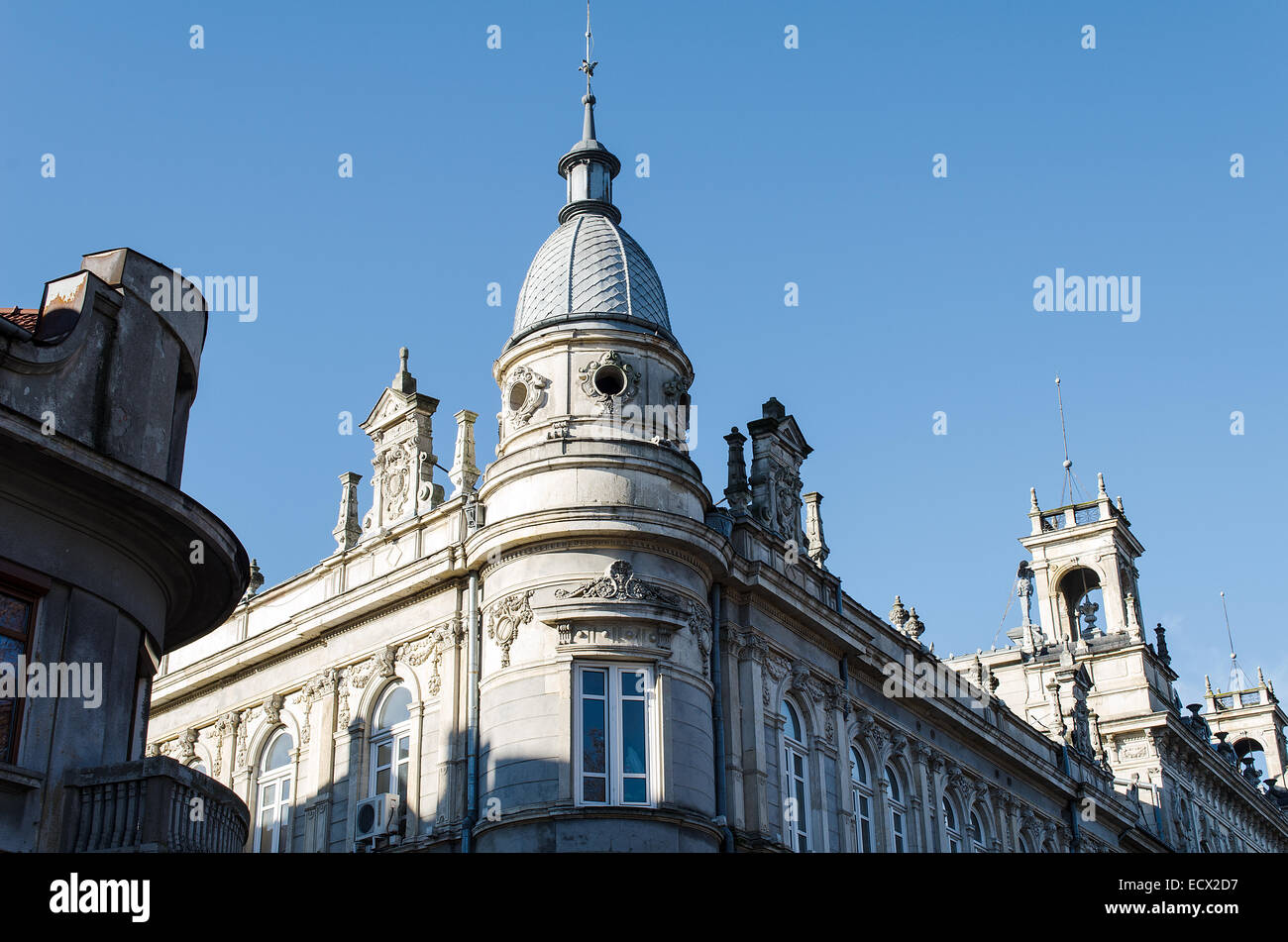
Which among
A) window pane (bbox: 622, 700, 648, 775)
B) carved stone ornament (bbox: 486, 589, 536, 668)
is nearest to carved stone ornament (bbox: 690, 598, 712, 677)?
window pane (bbox: 622, 700, 648, 775)

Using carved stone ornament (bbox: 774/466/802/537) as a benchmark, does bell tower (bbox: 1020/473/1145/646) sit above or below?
above

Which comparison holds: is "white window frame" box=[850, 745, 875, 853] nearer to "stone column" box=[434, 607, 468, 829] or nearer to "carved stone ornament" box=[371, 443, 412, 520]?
"stone column" box=[434, 607, 468, 829]

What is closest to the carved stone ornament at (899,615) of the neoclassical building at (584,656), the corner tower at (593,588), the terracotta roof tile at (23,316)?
the neoclassical building at (584,656)

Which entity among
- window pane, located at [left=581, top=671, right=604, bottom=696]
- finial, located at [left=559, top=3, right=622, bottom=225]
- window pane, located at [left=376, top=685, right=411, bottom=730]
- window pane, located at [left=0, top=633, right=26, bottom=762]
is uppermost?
finial, located at [left=559, top=3, right=622, bottom=225]

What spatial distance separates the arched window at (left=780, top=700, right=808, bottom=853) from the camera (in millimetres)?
31469

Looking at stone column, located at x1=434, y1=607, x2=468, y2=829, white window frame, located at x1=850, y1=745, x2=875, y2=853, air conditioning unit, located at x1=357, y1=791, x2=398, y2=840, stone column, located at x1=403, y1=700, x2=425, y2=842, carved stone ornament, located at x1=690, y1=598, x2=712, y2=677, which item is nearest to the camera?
stone column, located at x1=434, y1=607, x2=468, y2=829

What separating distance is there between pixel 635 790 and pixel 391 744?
612cm

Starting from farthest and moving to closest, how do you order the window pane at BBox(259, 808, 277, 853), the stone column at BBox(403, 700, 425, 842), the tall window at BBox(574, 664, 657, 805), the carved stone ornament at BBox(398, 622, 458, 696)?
the window pane at BBox(259, 808, 277, 853), the carved stone ornament at BBox(398, 622, 458, 696), the stone column at BBox(403, 700, 425, 842), the tall window at BBox(574, 664, 657, 805)

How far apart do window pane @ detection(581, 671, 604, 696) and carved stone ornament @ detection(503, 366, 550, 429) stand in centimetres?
542

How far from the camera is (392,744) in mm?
31625
